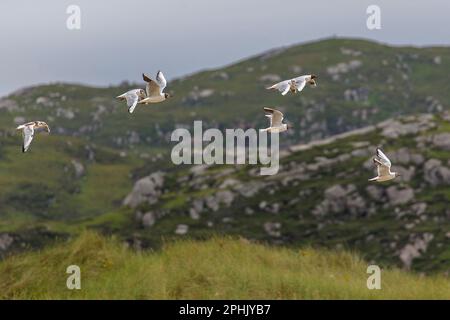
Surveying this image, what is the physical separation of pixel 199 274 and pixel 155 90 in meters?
8.80

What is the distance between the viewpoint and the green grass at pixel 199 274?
76.5ft

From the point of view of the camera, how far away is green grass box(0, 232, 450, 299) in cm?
2331

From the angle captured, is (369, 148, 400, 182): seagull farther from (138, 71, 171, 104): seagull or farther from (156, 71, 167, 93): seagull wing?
(156, 71, 167, 93): seagull wing

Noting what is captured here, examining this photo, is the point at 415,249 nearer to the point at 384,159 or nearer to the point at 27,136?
the point at 384,159

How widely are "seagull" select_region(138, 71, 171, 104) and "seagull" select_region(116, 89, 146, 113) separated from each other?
15cm

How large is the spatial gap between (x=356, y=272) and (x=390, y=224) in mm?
176569

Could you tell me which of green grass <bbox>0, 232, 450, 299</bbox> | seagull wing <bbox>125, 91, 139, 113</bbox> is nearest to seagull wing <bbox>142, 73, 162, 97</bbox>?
seagull wing <bbox>125, 91, 139, 113</bbox>

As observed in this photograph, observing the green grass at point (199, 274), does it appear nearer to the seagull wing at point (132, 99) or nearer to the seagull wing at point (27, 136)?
the seagull wing at point (132, 99)

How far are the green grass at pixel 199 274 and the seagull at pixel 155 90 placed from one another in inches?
312

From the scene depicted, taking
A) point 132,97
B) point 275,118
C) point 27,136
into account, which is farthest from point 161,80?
point 27,136
